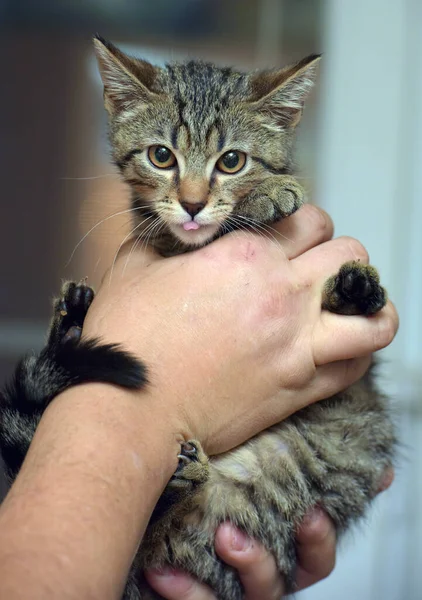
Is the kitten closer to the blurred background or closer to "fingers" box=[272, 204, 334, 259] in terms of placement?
"fingers" box=[272, 204, 334, 259]

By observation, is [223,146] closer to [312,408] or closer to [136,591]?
[312,408]

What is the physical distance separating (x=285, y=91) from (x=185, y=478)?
692 millimetres

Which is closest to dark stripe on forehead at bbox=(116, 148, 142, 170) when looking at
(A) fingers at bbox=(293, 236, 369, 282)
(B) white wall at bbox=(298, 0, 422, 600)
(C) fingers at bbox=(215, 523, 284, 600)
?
(A) fingers at bbox=(293, 236, 369, 282)

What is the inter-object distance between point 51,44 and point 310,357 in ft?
4.35

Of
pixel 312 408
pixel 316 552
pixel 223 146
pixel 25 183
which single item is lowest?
pixel 316 552

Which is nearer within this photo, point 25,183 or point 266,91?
point 266,91

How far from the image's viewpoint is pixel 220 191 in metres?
1.03

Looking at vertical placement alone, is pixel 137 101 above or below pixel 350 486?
above

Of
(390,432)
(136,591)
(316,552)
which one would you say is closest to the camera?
(136,591)

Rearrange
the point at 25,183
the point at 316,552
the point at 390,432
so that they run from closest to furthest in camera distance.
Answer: the point at 316,552, the point at 390,432, the point at 25,183

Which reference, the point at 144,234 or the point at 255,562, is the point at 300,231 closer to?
the point at 144,234

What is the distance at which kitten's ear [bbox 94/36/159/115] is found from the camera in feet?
3.48

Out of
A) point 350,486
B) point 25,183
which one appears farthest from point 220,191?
point 25,183

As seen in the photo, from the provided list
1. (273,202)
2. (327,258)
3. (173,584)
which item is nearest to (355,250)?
(327,258)
